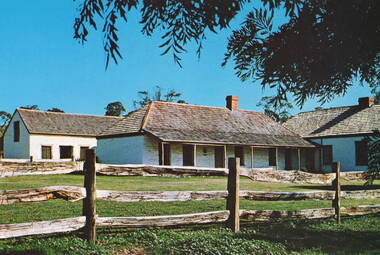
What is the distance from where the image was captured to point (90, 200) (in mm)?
6660

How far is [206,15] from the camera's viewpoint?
170 inches

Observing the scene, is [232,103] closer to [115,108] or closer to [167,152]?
[167,152]

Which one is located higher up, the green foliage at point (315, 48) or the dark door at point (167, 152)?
the green foliage at point (315, 48)

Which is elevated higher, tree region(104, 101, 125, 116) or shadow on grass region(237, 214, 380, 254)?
tree region(104, 101, 125, 116)

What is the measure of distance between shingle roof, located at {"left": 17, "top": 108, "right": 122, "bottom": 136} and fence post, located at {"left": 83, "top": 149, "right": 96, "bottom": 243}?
33.0 m

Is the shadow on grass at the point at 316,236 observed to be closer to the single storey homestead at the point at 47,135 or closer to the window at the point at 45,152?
the single storey homestead at the point at 47,135

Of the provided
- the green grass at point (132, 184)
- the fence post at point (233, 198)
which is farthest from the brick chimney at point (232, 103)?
the fence post at point (233, 198)

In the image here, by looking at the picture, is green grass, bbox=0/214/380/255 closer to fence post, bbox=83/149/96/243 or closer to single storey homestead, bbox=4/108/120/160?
fence post, bbox=83/149/96/243

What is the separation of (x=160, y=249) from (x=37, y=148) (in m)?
34.1

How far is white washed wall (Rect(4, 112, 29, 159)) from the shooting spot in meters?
38.5

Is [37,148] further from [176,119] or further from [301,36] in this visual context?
[301,36]

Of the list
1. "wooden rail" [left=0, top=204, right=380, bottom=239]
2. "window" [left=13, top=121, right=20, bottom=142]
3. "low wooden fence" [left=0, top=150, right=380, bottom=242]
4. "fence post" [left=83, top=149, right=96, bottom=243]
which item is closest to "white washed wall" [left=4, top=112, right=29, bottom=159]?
"window" [left=13, top=121, right=20, bottom=142]

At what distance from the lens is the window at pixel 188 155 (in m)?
31.1

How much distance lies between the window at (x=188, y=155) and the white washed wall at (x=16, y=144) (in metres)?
15.5
